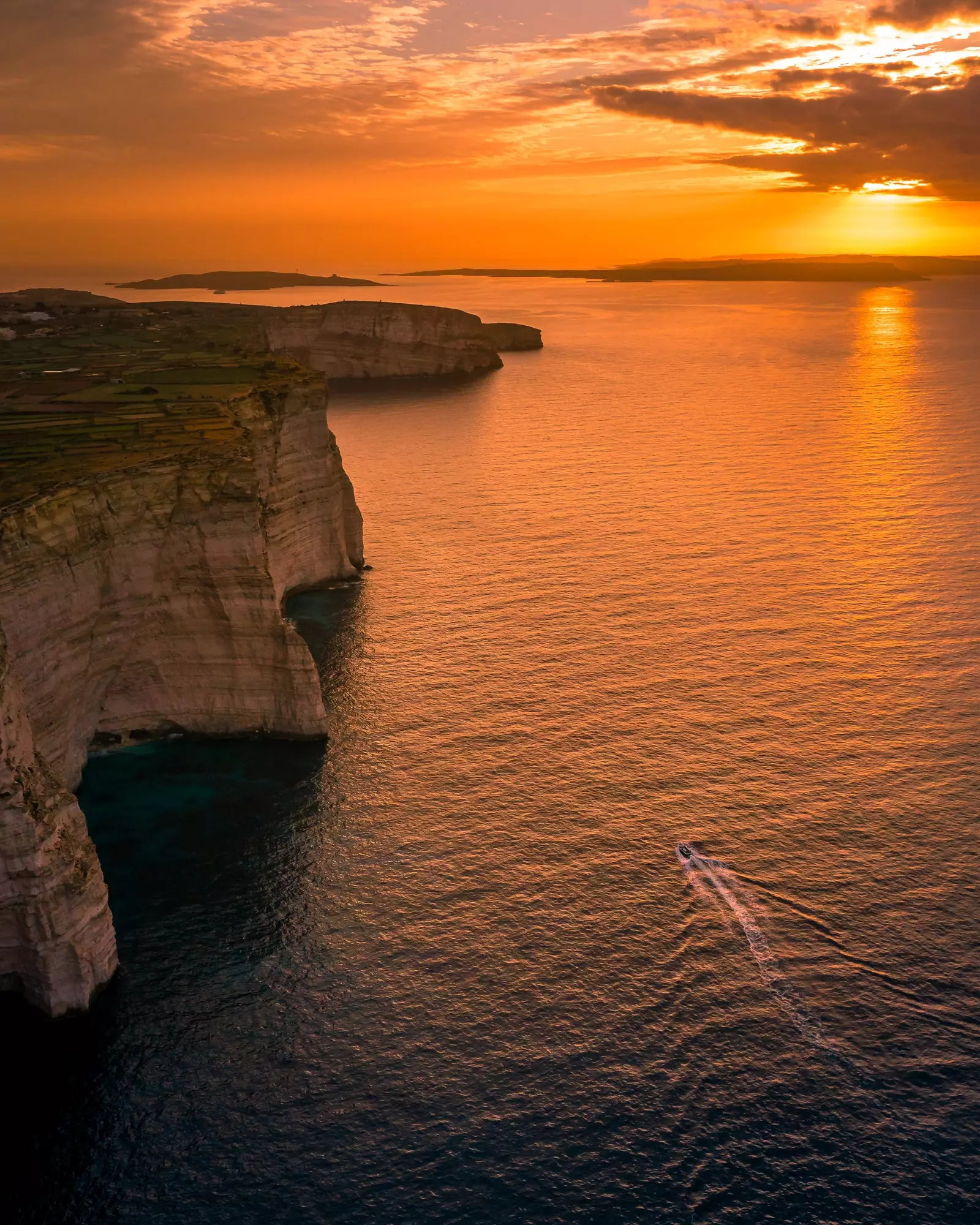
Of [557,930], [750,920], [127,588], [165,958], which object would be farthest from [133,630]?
[750,920]

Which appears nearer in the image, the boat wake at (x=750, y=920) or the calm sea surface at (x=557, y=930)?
the calm sea surface at (x=557, y=930)

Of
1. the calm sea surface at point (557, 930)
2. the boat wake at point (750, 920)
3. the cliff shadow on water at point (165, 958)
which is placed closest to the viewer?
the calm sea surface at point (557, 930)

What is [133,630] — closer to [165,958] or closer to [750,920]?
[165,958]

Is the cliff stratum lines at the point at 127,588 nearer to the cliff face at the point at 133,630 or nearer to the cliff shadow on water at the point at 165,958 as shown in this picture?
the cliff face at the point at 133,630

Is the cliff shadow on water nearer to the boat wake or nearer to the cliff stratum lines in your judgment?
the cliff stratum lines

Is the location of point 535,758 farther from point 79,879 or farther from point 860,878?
point 79,879

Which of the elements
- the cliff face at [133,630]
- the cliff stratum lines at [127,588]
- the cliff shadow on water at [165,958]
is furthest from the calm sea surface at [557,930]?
the cliff stratum lines at [127,588]
